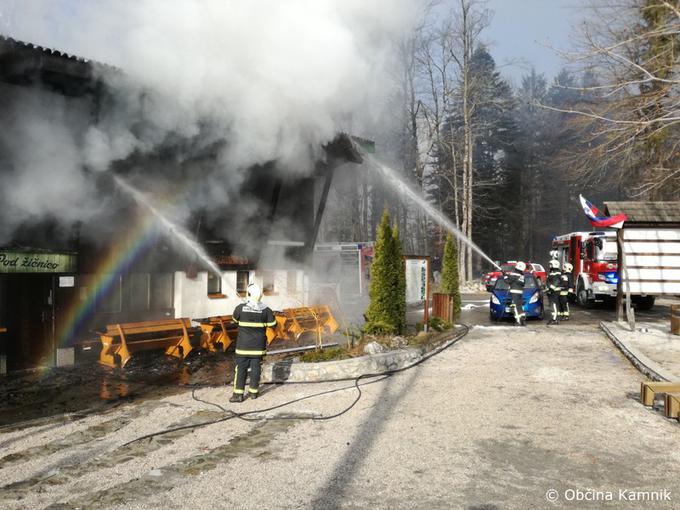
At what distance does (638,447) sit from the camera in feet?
15.6

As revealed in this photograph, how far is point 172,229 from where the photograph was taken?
11.8 metres

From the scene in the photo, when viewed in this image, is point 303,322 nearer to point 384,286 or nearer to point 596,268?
point 384,286

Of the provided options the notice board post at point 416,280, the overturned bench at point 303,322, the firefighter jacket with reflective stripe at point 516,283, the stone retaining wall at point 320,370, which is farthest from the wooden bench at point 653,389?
the firefighter jacket with reflective stripe at point 516,283

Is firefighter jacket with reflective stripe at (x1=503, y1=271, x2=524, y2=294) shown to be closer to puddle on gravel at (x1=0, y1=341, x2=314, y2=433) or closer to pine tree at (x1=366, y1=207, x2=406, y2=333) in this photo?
pine tree at (x1=366, y1=207, x2=406, y2=333)

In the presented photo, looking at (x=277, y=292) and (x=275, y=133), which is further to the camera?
(x=277, y=292)

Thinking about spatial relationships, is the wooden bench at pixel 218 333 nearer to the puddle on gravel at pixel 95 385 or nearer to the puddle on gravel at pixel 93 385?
the puddle on gravel at pixel 95 385

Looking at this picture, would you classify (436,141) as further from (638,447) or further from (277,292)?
(638,447)

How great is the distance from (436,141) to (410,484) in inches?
1060

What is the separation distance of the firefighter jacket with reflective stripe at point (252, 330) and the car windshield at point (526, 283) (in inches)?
367

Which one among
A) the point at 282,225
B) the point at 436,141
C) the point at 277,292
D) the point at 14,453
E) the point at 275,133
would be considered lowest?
the point at 14,453

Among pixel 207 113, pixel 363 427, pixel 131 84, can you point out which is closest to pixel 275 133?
pixel 207 113

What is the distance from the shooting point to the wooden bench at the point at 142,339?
9.31 meters

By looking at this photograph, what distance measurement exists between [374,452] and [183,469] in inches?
66.5

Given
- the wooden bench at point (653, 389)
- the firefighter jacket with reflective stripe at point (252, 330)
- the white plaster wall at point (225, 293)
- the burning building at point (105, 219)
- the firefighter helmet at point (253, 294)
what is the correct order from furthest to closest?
the white plaster wall at point (225, 293)
the burning building at point (105, 219)
the firefighter helmet at point (253, 294)
the firefighter jacket with reflective stripe at point (252, 330)
the wooden bench at point (653, 389)
